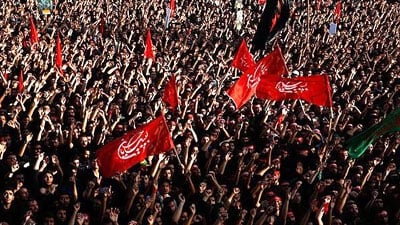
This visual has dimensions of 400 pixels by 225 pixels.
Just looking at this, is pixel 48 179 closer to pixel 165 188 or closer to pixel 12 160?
pixel 12 160

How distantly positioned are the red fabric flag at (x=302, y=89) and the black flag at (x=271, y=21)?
21.4 ft

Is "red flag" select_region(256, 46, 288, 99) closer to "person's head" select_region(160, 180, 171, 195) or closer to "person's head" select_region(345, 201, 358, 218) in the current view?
"person's head" select_region(345, 201, 358, 218)

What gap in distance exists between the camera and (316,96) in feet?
29.0

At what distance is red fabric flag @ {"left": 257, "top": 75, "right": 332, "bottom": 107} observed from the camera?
Answer: 873cm

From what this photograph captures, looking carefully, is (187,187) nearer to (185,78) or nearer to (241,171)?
(241,171)

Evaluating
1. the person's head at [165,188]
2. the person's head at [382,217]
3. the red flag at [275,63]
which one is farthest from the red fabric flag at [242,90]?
the person's head at [382,217]

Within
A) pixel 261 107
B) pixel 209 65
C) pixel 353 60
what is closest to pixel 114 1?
pixel 209 65

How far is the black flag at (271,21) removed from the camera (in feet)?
51.4

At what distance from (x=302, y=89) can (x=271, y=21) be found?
7.33 m

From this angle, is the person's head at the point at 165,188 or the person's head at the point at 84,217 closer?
the person's head at the point at 84,217

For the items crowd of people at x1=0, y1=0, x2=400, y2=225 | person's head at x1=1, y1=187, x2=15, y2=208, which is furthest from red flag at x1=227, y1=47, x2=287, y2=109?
person's head at x1=1, y1=187, x2=15, y2=208

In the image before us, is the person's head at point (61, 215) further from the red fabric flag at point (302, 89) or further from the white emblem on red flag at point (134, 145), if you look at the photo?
the red fabric flag at point (302, 89)

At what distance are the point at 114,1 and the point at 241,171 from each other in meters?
11.3

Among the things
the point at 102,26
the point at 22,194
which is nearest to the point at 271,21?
the point at 102,26
